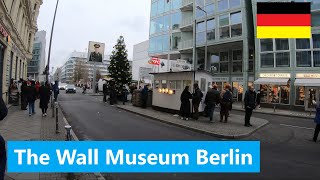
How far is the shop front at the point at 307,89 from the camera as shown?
28781 mm

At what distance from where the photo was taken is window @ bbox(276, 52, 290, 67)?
3095cm

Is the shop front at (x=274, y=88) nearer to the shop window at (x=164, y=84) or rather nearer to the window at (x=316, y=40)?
the window at (x=316, y=40)

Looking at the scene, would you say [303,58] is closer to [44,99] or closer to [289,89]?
[289,89]

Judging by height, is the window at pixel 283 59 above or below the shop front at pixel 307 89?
above

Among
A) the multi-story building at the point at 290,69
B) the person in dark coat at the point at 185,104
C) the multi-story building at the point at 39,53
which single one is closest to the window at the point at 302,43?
the multi-story building at the point at 290,69

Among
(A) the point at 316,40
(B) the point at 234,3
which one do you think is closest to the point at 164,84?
(A) the point at 316,40

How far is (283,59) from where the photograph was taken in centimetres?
3123

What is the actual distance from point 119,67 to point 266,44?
→ 15407 millimetres

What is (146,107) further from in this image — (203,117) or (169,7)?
(169,7)

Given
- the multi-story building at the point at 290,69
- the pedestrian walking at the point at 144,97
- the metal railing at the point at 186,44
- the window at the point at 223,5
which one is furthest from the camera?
the metal railing at the point at 186,44

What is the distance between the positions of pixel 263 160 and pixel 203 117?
30.6 feet

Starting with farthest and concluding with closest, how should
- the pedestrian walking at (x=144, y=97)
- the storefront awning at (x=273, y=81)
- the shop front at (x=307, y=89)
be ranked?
the storefront awning at (x=273, y=81)
the shop front at (x=307, y=89)
the pedestrian walking at (x=144, y=97)

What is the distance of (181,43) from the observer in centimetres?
4488

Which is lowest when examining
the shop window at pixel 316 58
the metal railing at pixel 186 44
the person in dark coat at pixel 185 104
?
the person in dark coat at pixel 185 104
